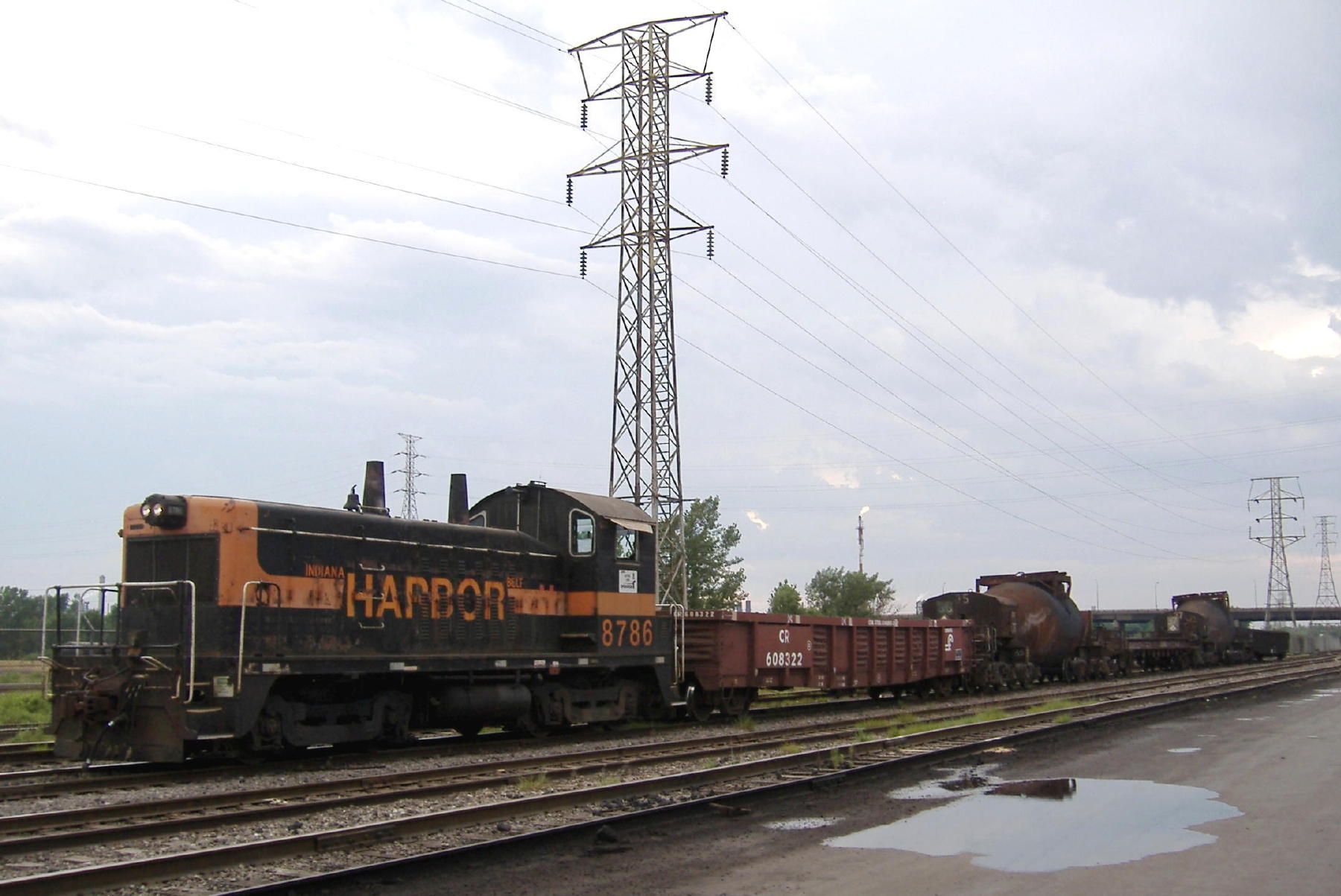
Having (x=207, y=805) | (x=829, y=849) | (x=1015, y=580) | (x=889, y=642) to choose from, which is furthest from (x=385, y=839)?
(x=1015, y=580)

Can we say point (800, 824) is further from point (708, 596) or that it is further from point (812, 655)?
point (708, 596)

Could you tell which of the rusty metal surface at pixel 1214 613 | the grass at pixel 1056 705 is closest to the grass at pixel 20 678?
the grass at pixel 1056 705

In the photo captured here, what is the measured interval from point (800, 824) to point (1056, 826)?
215cm

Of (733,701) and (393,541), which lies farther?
(733,701)

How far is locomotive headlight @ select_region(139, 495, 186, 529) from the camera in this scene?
12914mm

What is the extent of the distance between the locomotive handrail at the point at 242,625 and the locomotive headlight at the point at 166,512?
111cm

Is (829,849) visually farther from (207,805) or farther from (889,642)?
(889,642)

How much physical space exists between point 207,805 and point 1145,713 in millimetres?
15505

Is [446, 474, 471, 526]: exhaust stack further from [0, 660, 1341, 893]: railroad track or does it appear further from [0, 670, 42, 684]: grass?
[0, 670, 42, 684]: grass

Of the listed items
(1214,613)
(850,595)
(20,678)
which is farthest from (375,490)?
(850,595)

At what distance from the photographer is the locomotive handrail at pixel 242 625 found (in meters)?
12.2

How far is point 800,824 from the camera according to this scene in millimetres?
9453

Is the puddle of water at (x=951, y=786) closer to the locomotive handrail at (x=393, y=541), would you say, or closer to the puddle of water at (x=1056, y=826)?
the puddle of water at (x=1056, y=826)

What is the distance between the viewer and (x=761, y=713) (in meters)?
21.6
